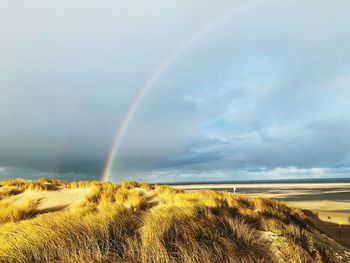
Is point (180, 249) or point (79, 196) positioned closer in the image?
point (180, 249)

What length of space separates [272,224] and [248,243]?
3200 millimetres

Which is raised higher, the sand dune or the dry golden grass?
the sand dune

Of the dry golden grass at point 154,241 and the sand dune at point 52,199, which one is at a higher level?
the sand dune at point 52,199

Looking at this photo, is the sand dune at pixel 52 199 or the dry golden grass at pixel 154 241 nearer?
the dry golden grass at pixel 154 241

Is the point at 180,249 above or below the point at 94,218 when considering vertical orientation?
below

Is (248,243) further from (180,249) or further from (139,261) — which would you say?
(139,261)

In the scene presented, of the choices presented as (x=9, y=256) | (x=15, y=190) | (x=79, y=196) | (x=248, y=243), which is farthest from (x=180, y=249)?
(x=15, y=190)

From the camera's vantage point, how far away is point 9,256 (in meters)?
5.93

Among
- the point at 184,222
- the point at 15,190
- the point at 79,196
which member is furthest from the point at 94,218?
the point at 15,190

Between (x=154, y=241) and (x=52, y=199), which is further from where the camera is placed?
(x=52, y=199)

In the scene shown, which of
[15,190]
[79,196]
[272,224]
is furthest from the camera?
[15,190]

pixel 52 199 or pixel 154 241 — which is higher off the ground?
pixel 52 199

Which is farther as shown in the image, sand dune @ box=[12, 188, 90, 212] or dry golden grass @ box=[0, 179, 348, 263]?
sand dune @ box=[12, 188, 90, 212]

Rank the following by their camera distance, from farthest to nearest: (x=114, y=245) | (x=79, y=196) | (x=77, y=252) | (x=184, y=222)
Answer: (x=79, y=196)
(x=184, y=222)
(x=114, y=245)
(x=77, y=252)
